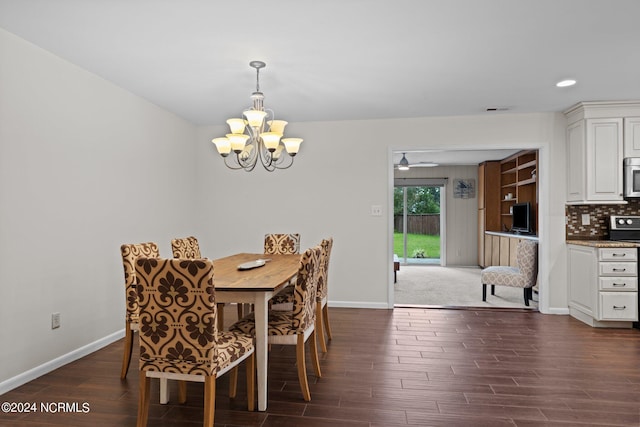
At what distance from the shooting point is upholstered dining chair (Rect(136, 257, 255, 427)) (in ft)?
6.23

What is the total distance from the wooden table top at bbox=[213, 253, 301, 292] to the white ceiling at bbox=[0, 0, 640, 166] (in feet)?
5.29

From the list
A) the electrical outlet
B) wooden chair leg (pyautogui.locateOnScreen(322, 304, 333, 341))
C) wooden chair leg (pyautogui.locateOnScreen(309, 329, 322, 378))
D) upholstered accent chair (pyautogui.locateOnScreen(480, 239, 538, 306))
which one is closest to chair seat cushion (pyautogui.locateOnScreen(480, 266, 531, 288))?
upholstered accent chair (pyautogui.locateOnScreen(480, 239, 538, 306))

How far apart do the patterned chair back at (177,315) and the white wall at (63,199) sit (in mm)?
1416

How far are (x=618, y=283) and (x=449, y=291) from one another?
2.38 meters

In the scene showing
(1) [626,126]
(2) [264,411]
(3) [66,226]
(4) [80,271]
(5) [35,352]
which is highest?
(1) [626,126]

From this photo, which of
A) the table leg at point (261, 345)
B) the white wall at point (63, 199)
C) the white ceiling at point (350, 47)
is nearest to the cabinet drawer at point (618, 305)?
the white ceiling at point (350, 47)

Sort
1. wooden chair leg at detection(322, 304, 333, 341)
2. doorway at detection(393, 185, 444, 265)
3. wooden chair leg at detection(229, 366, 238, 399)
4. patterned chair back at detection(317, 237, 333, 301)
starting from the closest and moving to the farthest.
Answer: wooden chair leg at detection(229, 366, 238, 399) < patterned chair back at detection(317, 237, 333, 301) < wooden chair leg at detection(322, 304, 333, 341) < doorway at detection(393, 185, 444, 265)

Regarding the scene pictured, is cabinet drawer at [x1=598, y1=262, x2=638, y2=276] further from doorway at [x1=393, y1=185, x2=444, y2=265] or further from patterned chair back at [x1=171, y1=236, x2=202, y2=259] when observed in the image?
doorway at [x1=393, y1=185, x2=444, y2=265]

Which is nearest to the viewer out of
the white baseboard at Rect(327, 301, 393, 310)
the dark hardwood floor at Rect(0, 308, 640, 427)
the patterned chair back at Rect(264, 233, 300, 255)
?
the dark hardwood floor at Rect(0, 308, 640, 427)

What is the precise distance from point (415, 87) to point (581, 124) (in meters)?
2.03

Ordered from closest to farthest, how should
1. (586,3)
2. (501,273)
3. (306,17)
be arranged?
1. (586,3)
2. (306,17)
3. (501,273)

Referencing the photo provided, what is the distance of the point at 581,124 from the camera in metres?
4.34

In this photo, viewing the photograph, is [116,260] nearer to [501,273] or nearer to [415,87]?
[415,87]

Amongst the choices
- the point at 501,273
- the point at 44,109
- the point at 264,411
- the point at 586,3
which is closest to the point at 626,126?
the point at 501,273
